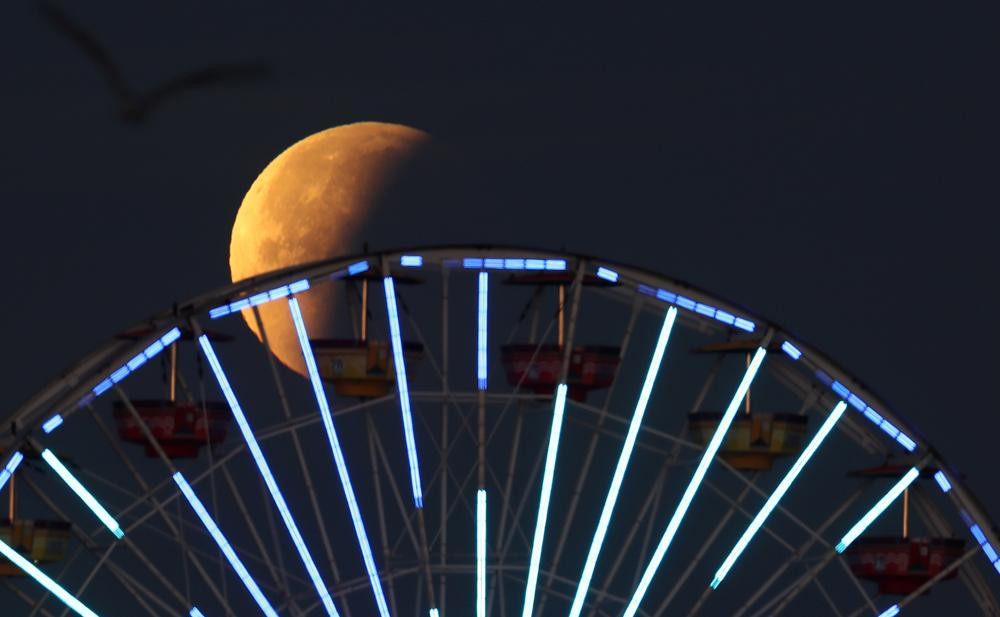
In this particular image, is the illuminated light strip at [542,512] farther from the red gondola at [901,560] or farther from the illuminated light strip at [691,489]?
the red gondola at [901,560]

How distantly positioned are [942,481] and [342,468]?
768cm

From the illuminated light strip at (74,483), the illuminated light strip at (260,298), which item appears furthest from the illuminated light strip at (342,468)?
the illuminated light strip at (74,483)

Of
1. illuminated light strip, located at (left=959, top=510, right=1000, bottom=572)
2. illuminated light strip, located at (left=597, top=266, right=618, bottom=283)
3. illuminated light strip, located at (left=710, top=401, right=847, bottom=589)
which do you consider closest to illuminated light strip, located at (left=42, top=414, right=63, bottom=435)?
illuminated light strip, located at (left=597, top=266, right=618, bottom=283)

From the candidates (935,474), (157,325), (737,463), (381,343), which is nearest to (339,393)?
(381,343)

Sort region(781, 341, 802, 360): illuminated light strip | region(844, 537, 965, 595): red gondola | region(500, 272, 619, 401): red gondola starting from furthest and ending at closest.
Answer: region(844, 537, 965, 595): red gondola → region(500, 272, 619, 401): red gondola → region(781, 341, 802, 360): illuminated light strip

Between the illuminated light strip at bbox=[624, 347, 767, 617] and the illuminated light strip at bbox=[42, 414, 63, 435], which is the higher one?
the illuminated light strip at bbox=[624, 347, 767, 617]

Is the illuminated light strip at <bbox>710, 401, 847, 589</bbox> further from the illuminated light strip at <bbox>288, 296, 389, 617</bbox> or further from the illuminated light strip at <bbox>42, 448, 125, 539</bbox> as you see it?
the illuminated light strip at <bbox>42, 448, 125, 539</bbox>

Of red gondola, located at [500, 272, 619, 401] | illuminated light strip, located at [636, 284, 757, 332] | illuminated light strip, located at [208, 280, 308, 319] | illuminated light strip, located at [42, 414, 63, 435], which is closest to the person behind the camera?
illuminated light strip, located at [42, 414, 63, 435]

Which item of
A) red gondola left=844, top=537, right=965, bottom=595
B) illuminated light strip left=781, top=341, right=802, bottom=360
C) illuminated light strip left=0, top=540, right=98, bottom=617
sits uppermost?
illuminated light strip left=781, top=341, right=802, bottom=360

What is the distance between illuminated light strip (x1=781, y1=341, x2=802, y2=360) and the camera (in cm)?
3117

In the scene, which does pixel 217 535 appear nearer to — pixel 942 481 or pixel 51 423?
pixel 51 423

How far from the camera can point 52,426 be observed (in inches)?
1157

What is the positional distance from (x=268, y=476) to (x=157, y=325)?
2256 millimetres

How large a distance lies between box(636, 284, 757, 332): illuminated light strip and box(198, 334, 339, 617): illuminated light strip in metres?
5.01
